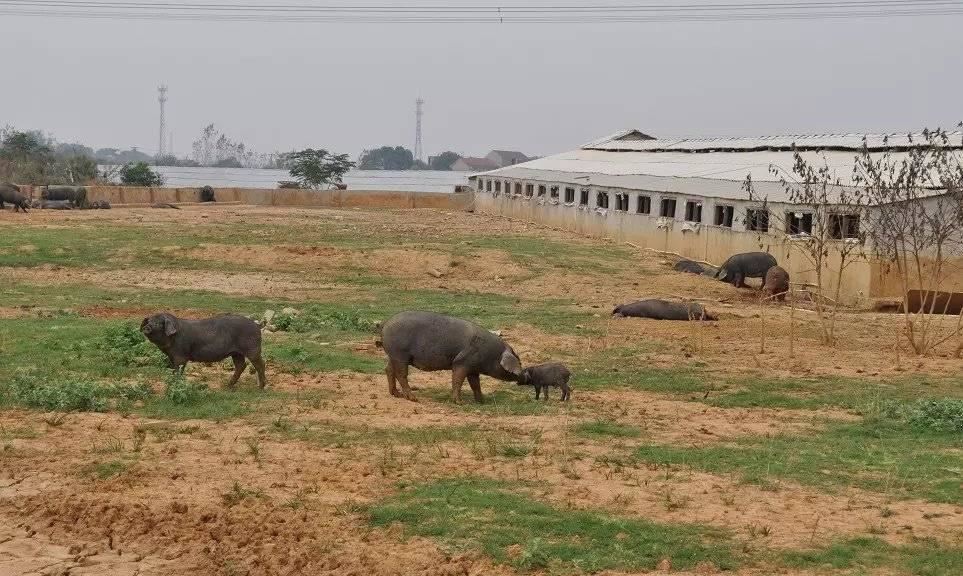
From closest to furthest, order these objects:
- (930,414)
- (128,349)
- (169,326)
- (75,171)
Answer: (930,414) → (169,326) → (128,349) → (75,171)

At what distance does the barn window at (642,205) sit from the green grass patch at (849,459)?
30.3m

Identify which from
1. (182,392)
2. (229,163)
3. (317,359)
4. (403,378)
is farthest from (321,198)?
(229,163)

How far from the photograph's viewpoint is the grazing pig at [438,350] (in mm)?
14367

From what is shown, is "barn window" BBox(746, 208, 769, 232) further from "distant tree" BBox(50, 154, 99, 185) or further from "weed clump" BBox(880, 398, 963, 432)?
"distant tree" BBox(50, 154, 99, 185)

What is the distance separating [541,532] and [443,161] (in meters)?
187

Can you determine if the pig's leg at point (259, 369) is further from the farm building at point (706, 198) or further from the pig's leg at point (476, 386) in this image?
the farm building at point (706, 198)

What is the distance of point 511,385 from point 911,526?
809cm

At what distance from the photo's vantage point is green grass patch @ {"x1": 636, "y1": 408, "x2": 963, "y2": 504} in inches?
412

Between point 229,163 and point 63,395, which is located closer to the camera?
point 63,395

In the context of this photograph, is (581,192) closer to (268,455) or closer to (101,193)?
(101,193)

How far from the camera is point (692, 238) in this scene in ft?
125

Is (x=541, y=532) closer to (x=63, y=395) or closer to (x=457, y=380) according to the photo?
(x=457, y=380)

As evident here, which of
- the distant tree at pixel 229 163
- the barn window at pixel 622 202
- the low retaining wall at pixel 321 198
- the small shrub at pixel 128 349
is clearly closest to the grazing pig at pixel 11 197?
the low retaining wall at pixel 321 198

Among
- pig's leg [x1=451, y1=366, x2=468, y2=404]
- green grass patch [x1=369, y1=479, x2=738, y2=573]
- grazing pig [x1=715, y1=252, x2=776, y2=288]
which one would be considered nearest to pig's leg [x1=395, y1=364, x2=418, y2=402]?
pig's leg [x1=451, y1=366, x2=468, y2=404]
